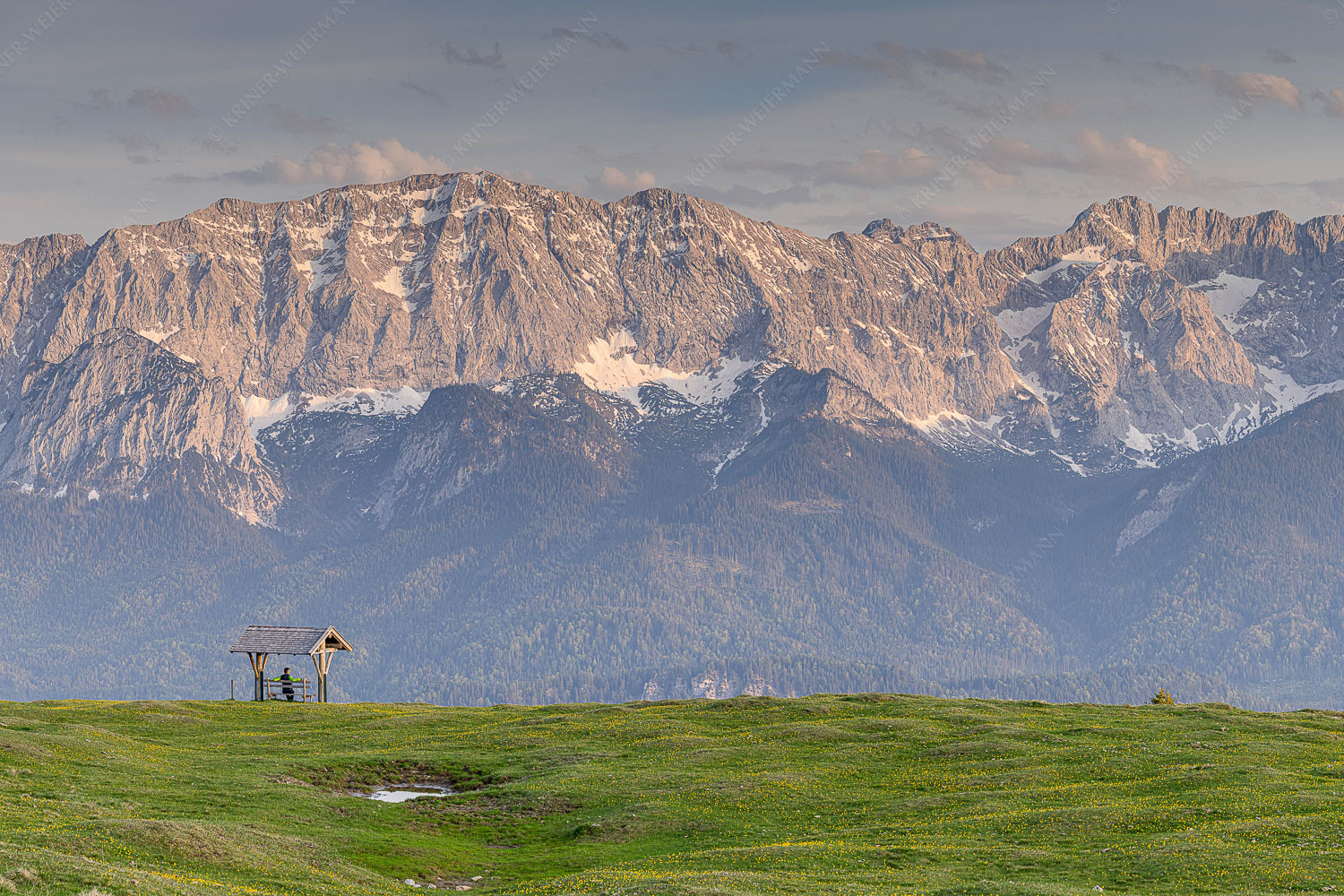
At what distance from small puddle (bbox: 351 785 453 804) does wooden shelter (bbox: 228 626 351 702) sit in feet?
144

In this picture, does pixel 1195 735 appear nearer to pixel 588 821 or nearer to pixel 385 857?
pixel 588 821

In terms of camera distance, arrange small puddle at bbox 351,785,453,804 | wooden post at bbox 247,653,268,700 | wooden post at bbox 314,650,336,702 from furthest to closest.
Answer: wooden post at bbox 314,650,336,702 → wooden post at bbox 247,653,268,700 → small puddle at bbox 351,785,453,804

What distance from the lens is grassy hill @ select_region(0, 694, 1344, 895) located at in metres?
56.0

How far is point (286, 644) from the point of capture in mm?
126625

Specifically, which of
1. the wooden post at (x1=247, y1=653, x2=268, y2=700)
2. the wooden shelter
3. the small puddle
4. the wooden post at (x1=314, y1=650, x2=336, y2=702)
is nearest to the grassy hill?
the small puddle

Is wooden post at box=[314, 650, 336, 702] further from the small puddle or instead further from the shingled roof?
the small puddle

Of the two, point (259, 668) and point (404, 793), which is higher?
point (259, 668)

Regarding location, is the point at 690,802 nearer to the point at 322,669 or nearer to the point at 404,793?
the point at 404,793

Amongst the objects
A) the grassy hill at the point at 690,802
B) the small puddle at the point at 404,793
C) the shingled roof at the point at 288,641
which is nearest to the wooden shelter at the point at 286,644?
the shingled roof at the point at 288,641

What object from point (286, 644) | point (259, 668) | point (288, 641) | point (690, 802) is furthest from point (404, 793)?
point (259, 668)

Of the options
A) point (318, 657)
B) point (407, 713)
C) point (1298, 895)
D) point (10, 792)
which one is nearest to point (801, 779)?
point (1298, 895)

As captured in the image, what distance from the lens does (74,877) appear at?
4738 cm

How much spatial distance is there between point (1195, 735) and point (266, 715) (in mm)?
65755

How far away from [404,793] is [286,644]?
163 feet
